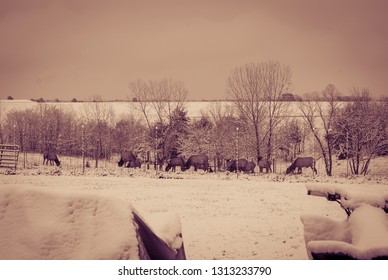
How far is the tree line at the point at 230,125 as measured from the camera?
7906 millimetres

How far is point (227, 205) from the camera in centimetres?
738

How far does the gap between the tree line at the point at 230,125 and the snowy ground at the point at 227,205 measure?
0.80 meters

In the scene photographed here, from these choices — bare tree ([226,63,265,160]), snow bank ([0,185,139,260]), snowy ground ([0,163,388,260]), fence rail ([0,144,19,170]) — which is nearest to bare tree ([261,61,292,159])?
bare tree ([226,63,265,160])

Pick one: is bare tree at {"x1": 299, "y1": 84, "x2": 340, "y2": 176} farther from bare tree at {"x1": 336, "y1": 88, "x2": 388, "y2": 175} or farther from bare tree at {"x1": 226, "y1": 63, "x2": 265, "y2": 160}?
bare tree at {"x1": 226, "y1": 63, "x2": 265, "y2": 160}

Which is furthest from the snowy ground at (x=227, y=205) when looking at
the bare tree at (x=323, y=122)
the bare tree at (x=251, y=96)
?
the bare tree at (x=251, y=96)

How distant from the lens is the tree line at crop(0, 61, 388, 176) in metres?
7.91

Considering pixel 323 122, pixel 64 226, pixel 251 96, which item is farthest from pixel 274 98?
pixel 64 226

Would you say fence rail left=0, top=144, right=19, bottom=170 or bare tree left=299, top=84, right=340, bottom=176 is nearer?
fence rail left=0, top=144, right=19, bottom=170

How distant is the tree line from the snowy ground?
0.80 meters

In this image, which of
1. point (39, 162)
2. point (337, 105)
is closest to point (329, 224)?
point (337, 105)

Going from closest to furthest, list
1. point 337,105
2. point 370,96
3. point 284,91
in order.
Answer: point 370,96
point 337,105
point 284,91

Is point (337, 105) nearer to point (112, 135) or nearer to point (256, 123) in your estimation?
point (256, 123)

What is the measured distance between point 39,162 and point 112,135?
4686 mm
